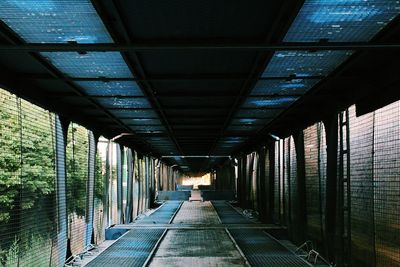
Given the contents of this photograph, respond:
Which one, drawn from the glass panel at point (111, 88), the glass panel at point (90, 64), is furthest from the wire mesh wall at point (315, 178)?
the glass panel at point (90, 64)

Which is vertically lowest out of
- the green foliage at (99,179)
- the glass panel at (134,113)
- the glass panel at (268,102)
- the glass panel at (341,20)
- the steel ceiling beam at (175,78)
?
the green foliage at (99,179)

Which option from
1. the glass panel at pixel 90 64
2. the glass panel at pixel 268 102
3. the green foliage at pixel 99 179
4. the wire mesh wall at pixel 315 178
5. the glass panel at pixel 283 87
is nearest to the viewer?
the glass panel at pixel 90 64

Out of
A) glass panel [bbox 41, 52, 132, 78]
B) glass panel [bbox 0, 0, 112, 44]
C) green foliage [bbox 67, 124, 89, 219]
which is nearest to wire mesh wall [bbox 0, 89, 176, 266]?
green foliage [bbox 67, 124, 89, 219]

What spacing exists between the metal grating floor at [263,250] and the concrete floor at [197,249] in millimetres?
258

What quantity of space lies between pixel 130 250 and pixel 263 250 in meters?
3.02

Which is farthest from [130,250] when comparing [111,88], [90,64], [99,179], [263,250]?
[90,64]

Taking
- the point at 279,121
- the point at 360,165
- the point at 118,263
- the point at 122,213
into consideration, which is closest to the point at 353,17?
the point at 360,165

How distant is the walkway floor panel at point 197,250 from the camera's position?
9.30 m

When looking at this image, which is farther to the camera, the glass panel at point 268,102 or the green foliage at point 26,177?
the glass panel at point 268,102

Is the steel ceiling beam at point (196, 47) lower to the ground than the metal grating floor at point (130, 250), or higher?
higher

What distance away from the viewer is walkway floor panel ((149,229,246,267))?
30.5 feet

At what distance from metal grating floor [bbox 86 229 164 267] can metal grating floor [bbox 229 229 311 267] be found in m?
2.17

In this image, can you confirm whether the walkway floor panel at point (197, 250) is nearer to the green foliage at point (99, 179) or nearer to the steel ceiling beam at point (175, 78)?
the green foliage at point (99, 179)

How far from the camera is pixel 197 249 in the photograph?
10.7m
